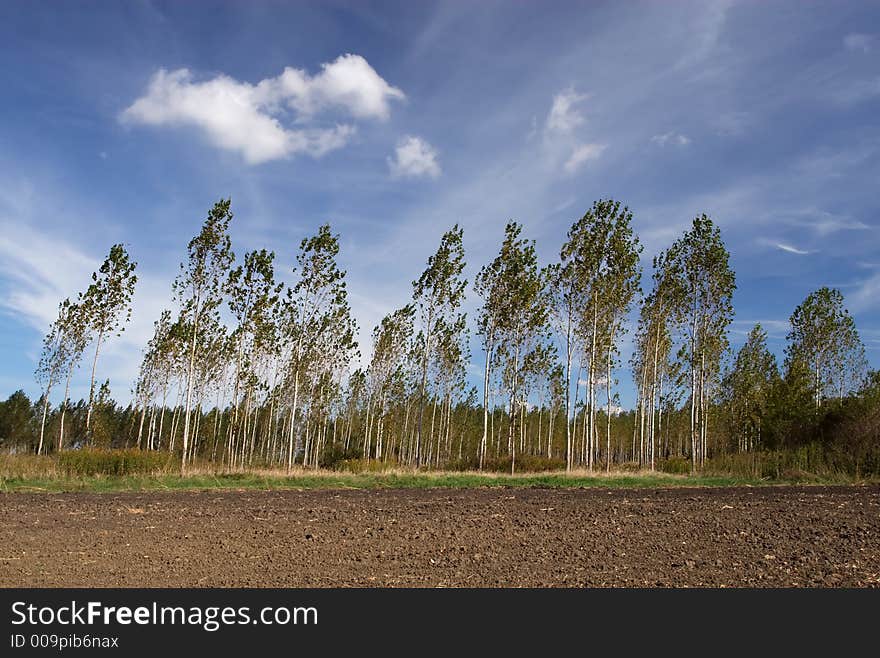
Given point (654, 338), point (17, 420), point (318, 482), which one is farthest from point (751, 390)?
point (17, 420)

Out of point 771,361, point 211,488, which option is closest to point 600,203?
point 211,488

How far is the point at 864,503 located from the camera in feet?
38.9

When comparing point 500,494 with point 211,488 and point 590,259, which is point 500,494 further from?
point 590,259

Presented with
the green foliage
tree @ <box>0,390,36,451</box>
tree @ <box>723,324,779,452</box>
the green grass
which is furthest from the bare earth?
tree @ <box>0,390,36,451</box>

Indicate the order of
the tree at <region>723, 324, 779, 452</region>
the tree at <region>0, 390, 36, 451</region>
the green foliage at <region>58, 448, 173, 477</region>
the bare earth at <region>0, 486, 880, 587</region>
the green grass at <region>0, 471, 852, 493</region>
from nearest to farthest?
the bare earth at <region>0, 486, 880, 587</region>
the green grass at <region>0, 471, 852, 493</region>
the green foliage at <region>58, 448, 173, 477</region>
the tree at <region>723, 324, 779, 452</region>
the tree at <region>0, 390, 36, 451</region>

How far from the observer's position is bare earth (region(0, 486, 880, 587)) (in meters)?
6.87

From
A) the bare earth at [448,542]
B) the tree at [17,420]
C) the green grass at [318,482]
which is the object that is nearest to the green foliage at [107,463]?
the green grass at [318,482]

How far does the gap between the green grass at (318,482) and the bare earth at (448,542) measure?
4864 millimetres

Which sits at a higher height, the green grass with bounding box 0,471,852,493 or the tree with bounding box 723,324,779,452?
the tree with bounding box 723,324,779,452

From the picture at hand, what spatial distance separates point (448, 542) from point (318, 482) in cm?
1211

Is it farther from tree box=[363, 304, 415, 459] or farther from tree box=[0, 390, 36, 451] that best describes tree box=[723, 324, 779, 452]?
tree box=[0, 390, 36, 451]

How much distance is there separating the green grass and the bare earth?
486 cm

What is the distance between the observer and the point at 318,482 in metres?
20.0

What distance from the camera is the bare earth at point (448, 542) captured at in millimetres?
6867
